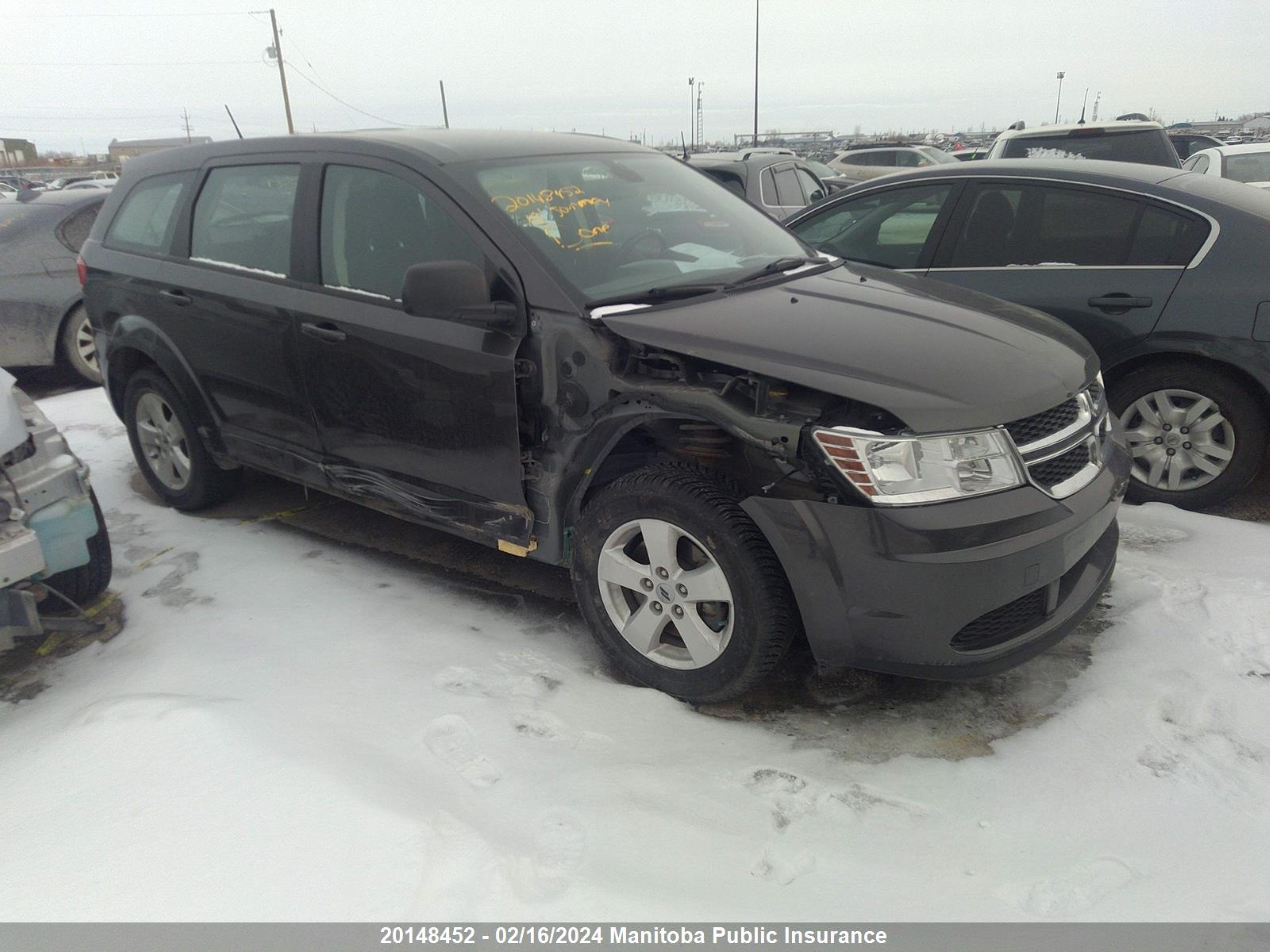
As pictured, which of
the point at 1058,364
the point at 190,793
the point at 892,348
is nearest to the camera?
the point at 190,793

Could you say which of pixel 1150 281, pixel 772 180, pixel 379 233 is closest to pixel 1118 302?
pixel 1150 281

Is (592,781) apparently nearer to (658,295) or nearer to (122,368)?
(658,295)

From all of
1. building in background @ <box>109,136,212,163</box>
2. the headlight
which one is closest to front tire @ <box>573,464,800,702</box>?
the headlight

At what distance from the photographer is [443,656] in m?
3.22

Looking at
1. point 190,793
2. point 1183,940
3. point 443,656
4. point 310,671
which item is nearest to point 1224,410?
point 1183,940

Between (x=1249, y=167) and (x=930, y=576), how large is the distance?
8.70 meters

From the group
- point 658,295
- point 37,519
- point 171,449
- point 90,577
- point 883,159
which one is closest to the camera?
point 658,295

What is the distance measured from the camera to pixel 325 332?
365 centimetres

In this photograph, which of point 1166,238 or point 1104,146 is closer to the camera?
point 1166,238

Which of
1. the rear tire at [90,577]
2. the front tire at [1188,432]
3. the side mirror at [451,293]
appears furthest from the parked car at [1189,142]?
the rear tire at [90,577]

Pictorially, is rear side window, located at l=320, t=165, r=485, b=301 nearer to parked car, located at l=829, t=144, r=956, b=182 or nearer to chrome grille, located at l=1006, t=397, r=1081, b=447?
chrome grille, located at l=1006, t=397, r=1081, b=447

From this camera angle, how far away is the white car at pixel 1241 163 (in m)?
8.66

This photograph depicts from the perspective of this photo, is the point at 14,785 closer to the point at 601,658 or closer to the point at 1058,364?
the point at 601,658

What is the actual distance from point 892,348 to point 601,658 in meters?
1.50
